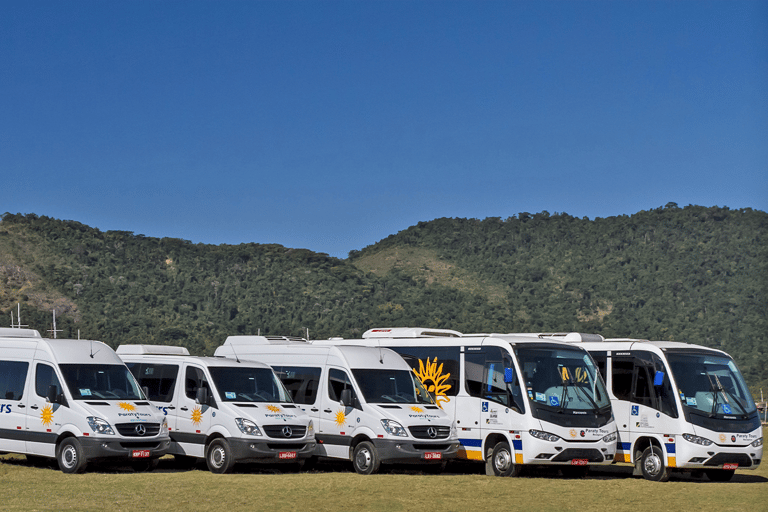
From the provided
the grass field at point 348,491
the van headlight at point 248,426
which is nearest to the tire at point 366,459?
the grass field at point 348,491

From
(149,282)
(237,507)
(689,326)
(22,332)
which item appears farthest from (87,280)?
(237,507)

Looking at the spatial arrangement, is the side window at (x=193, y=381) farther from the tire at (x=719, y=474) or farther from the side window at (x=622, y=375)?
the tire at (x=719, y=474)

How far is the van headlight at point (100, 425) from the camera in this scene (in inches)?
717

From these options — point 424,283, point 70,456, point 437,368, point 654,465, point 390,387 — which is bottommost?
point 654,465

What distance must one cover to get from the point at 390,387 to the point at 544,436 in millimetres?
3325

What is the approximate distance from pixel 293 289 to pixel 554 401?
10865 centimetres

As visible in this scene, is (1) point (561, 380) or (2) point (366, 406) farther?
(1) point (561, 380)

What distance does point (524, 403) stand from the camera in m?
20.0

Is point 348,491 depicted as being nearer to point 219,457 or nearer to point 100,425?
point 219,457

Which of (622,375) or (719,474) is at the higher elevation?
(622,375)

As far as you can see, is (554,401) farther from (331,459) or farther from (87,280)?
(87,280)

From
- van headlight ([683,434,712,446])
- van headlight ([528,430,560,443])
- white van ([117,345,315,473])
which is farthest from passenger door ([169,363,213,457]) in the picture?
van headlight ([683,434,712,446])

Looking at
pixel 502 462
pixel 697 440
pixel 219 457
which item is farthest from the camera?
pixel 502 462

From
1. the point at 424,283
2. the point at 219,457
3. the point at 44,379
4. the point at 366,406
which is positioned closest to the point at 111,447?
the point at 44,379
